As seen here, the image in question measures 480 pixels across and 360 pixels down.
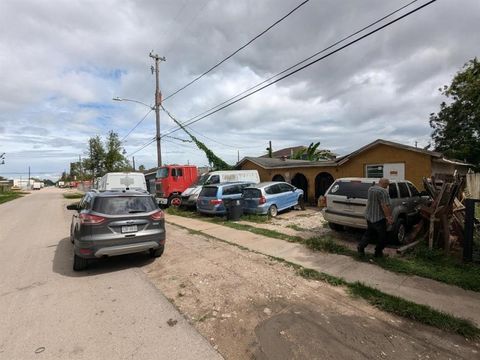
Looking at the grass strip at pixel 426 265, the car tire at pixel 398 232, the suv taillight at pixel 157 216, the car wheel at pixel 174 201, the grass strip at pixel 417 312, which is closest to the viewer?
the grass strip at pixel 417 312

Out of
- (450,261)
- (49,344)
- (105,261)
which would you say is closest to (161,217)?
(105,261)

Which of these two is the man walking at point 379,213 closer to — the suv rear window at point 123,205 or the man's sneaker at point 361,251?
the man's sneaker at point 361,251

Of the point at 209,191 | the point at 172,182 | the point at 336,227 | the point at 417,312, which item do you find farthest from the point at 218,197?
the point at 417,312

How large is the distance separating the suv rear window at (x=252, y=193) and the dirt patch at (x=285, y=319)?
6389mm

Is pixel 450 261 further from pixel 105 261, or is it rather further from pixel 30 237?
pixel 30 237

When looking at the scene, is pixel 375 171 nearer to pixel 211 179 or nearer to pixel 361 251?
pixel 211 179

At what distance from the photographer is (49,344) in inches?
132

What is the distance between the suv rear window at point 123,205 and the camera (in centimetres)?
595

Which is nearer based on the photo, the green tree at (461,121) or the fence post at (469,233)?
the fence post at (469,233)

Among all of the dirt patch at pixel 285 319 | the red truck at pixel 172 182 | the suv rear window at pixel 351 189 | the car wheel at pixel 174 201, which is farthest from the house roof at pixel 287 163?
the dirt patch at pixel 285 319

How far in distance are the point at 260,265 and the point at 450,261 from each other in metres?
3.91

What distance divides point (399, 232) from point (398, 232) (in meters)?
0.07

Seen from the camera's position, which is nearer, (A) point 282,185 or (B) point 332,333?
(B) point 332,333

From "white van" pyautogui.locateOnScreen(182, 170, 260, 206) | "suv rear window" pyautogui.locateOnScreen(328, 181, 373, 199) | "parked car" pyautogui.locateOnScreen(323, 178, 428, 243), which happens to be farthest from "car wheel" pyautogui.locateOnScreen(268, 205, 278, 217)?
"white van" pyautogui.locateOnScreen(182, 170, 260, 206)
